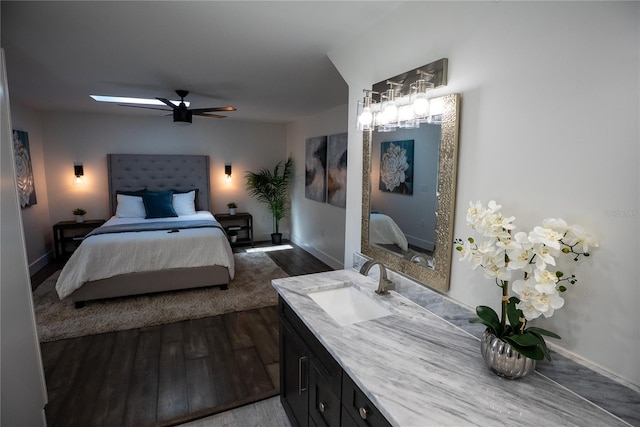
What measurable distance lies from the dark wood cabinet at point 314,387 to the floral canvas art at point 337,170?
9.61ft

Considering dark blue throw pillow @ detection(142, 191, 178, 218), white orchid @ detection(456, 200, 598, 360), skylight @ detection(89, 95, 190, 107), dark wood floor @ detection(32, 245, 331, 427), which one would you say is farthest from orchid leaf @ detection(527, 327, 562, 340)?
dark blue throw pillow @ detection(142, 191, 178, 218)

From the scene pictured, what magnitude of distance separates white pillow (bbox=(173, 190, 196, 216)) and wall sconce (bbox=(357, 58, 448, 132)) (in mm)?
4285

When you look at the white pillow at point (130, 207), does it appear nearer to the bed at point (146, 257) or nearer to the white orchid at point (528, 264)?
the bed at point (146, 257)

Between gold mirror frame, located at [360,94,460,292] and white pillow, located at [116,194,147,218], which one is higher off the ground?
gold mirror frame, located at [360,94,460,292]

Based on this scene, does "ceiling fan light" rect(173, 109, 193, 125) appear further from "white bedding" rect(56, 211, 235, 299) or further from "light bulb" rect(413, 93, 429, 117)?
"light bulb" rect(413, 93, 429, 117)

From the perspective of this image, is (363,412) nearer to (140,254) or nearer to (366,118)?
(366,118)

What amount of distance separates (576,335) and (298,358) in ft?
3.80

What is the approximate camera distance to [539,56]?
1118 mm

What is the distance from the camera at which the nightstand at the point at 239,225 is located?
6.07 metres

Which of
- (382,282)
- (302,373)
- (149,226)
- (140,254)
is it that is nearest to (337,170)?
(149,226)

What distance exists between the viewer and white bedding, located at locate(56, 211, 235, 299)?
3.44 meters

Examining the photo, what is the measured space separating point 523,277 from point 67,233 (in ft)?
20.9

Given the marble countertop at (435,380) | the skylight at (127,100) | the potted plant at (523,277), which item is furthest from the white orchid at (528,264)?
the skylight at (127,100)

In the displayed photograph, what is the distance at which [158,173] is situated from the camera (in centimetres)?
571
